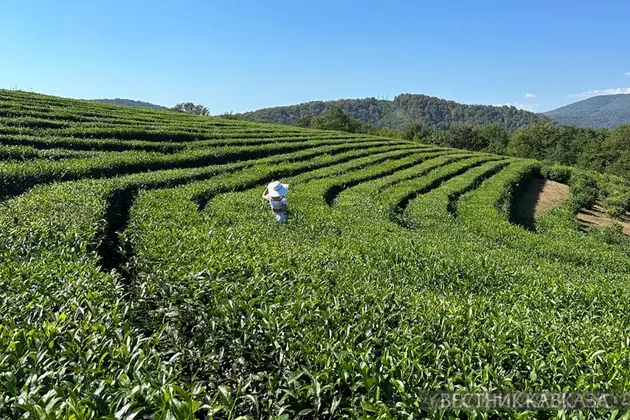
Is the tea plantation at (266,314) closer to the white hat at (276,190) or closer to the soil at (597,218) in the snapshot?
the white hat at (276,190)

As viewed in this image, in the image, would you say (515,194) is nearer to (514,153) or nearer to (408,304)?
(408,304)

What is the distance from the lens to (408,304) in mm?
5371

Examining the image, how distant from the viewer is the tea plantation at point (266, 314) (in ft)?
10.6

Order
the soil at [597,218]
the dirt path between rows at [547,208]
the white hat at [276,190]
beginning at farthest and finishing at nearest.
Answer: the soil at [597,218] < the dirt path between rows at [547,208] < the white hat at [276,190]

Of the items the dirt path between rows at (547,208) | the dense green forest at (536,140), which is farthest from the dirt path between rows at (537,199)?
the dense green forest at (536,140)

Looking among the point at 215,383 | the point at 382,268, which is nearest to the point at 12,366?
the point at 215,383

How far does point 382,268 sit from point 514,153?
94298 millimetres

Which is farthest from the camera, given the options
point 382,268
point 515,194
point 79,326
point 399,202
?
point 515,194

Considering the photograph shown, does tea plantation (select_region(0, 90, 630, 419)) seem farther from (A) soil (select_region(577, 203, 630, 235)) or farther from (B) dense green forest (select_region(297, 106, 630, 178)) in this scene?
(B) dense green forest (select_region(297, 106, 630, 178))

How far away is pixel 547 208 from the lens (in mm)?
29812

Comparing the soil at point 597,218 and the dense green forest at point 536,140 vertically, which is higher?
the dense green forest at point 536,140

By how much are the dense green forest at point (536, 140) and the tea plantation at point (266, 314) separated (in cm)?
6935

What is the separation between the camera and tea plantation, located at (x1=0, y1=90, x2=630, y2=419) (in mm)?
3244

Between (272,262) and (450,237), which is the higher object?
(272,262)
